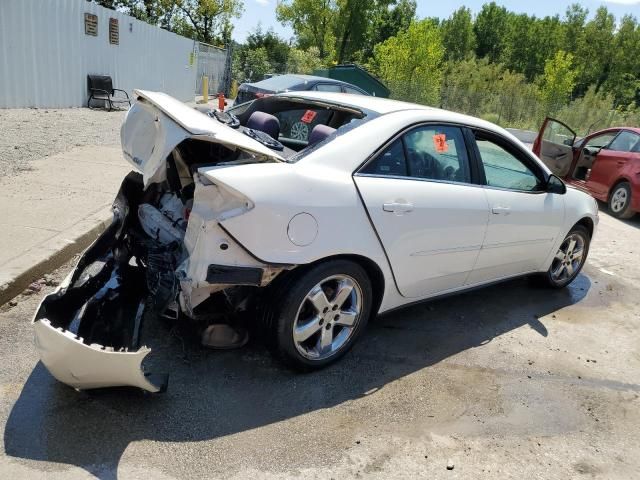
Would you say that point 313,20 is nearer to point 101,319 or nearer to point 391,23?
point 391,23

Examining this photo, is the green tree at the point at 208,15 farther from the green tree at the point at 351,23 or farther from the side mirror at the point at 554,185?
the side mirror at the point at 554,185

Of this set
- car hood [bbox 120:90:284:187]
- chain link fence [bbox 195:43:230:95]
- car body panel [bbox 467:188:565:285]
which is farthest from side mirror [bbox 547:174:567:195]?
chain link fence [bbox 195:43:230:95]

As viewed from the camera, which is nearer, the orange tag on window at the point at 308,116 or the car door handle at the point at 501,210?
the car door handle at the point at 501,210

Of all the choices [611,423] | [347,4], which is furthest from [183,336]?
[347,4]

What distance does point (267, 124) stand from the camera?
406cm

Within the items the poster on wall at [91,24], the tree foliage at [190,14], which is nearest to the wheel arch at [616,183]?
the poster on wall at [91,24]

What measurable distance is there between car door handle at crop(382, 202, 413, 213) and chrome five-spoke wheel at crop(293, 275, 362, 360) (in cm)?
48

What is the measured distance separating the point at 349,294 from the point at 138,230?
5.03 ft

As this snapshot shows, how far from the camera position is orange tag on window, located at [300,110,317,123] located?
13.7 feet

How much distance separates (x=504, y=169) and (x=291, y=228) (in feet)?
7.23

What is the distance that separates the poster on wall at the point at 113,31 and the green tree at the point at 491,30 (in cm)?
5380

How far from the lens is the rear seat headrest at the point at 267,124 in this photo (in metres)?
4.04

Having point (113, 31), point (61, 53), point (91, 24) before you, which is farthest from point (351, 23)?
point (61, 53)

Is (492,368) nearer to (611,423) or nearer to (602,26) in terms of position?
(611,423)
